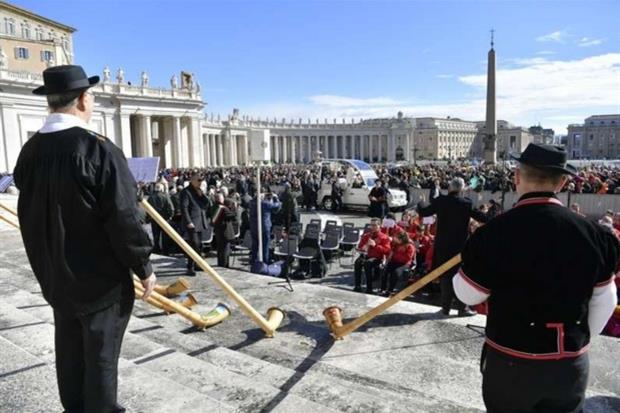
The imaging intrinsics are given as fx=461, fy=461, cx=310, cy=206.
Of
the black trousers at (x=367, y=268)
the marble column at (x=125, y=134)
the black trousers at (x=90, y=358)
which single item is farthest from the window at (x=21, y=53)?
the black trousers at (x=90, y=358)

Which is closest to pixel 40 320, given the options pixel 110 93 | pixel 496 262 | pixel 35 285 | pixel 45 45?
pixel 35 285

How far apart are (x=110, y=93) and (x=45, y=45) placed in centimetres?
1062

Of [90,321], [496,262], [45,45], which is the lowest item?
[90,321]

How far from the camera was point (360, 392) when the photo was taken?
10.5ft

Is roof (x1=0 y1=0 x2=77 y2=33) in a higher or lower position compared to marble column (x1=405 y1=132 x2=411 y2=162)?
higher

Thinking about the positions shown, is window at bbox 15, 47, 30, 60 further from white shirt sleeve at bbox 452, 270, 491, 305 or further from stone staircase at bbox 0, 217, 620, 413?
white shirt sleeve at bbox 452, 270, 491, 305

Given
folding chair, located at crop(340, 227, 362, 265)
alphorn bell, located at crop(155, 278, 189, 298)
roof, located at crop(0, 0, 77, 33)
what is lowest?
folding chair, located at crop(340, 227, 362, 265)

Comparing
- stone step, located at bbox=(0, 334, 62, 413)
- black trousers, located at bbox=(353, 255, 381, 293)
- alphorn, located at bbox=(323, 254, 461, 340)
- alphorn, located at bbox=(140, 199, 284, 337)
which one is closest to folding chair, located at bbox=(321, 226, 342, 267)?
black trousers, located at bbox=(353, 255, 381, 293)

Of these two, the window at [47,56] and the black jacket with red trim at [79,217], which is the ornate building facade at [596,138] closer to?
the window at [47,56]

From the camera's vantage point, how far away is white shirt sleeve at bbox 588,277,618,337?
2029 millimetres

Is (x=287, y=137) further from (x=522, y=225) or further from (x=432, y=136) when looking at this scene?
(x=522, y=225)

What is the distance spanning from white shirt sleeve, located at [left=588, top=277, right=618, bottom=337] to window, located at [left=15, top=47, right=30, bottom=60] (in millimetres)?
64874

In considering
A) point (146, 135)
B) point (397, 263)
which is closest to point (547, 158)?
point (397, 263)

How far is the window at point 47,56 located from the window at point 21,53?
189cm
